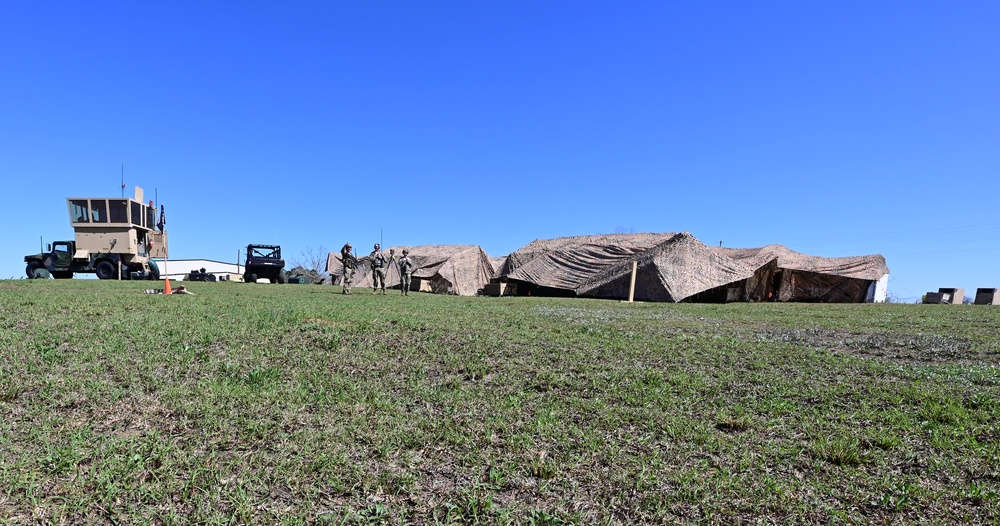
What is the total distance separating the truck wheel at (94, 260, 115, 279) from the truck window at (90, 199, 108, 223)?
7.59 feet

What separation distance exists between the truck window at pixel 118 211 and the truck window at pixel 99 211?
217mm

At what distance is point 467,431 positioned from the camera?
3598mm

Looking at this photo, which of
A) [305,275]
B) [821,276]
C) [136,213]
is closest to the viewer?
[821,276]

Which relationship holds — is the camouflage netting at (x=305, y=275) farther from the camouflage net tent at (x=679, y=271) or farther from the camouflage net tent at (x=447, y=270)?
the camouflage net tent at (x=679, y=271)

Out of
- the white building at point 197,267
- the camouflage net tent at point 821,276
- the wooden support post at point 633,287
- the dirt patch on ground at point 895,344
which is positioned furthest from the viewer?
the white building at point 197,267

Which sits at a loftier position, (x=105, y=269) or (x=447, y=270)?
(x=447, y=270)

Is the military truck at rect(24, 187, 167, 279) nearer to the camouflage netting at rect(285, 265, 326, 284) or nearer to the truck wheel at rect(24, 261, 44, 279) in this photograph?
the truck wheel at rect(24, 261, 44, 279)

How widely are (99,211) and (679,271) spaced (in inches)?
1190

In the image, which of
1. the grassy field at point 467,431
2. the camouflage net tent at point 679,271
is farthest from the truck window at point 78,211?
the grassy field at point 467,431

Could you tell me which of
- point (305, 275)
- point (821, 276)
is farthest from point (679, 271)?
point (305, 275)

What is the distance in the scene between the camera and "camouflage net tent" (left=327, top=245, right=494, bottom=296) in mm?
27484

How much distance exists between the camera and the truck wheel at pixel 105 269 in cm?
2695

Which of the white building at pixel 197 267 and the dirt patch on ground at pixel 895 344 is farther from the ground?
the white building at pixel 197 267

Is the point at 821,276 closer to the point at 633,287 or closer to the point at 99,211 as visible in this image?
the point at 633,287
